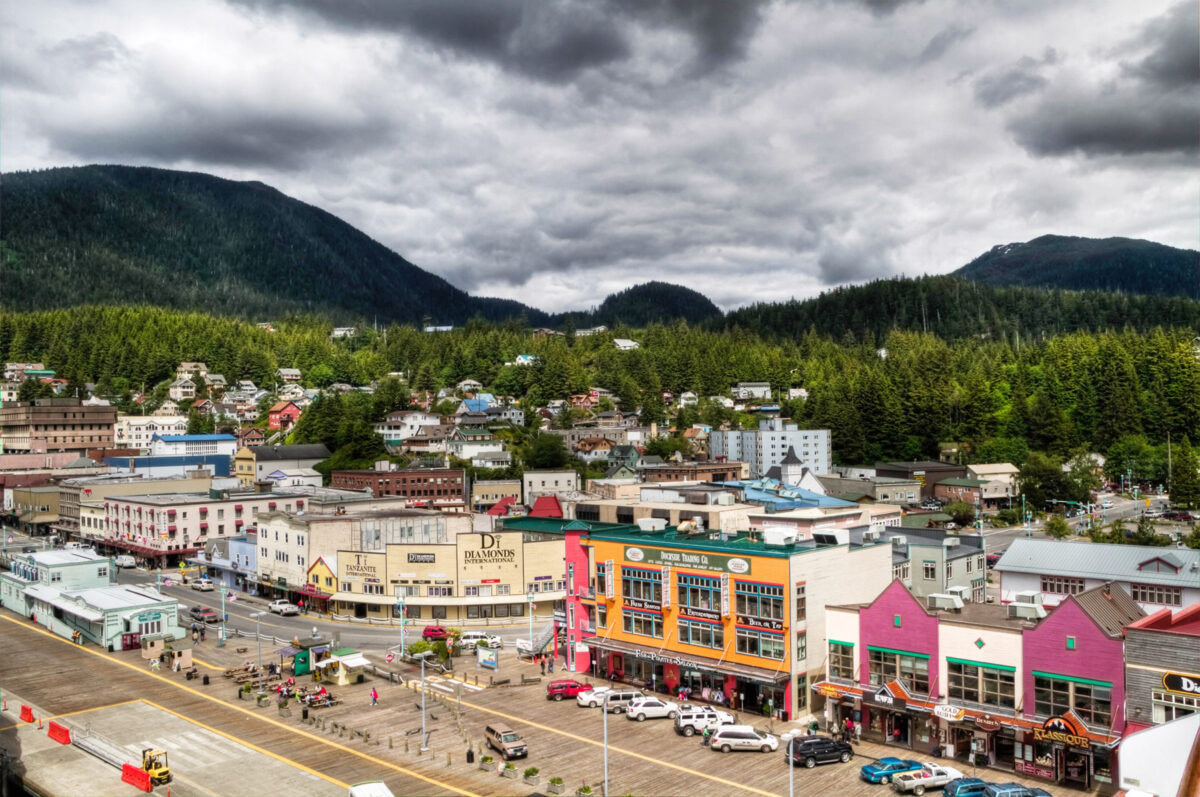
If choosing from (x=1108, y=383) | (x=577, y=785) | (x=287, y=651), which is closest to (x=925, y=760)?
(x=577, y=785)

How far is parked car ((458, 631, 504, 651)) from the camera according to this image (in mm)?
57156

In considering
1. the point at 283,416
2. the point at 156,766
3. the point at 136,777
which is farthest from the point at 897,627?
the point at 283,416

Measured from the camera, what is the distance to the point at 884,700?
128 feet

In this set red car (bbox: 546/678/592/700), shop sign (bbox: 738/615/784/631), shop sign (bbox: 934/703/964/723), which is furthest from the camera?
red car (bbox: 546/678/592/700)

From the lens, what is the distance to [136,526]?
314 feet

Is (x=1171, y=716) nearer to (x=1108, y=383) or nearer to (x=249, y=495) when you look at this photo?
(x=249, y=495)

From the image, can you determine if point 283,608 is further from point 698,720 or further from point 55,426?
point 55,426

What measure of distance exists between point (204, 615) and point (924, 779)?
52810mm

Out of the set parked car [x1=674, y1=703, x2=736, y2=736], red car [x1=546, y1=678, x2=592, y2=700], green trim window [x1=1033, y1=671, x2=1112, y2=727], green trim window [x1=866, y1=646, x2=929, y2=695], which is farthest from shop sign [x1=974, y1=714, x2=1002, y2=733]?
red car [x1=546, y1=678, x2=592, y2=700]

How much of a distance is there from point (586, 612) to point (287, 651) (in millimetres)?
19279

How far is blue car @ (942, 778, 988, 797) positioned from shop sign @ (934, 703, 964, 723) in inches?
152

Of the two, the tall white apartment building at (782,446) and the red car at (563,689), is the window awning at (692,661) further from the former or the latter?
the tall white apartment building at (782,446)

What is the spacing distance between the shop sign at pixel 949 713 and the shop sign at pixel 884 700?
1734mm

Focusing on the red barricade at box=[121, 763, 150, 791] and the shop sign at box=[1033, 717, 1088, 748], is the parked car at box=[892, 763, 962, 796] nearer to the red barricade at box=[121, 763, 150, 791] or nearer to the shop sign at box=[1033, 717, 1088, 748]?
the shop sign at box=[1033, 717, 1088, 748]
